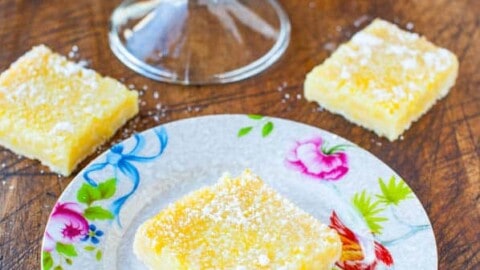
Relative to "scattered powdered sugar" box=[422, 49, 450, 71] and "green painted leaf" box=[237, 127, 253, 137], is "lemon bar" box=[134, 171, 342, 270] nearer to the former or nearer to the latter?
"green painted leaf" box=[237, 127, 253, 137]

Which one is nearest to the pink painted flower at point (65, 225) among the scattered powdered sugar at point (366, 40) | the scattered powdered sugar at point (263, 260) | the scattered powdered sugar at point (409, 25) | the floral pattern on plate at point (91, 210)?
the floral pattern on plate at point (91, 210)

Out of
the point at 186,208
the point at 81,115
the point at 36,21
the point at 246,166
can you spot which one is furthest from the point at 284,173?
the point at 36,21

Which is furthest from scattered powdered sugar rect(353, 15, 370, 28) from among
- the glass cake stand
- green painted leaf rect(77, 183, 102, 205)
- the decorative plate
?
green painted leaf rect(77, 183, 102, 205)

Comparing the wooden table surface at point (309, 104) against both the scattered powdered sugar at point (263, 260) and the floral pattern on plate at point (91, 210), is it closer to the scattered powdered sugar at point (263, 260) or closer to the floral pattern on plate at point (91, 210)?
the floral pattern on plate at point (91, 210)

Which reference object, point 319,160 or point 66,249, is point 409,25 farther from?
point 66,249

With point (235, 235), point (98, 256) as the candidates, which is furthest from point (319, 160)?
point (98, 256)

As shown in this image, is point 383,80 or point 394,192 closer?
point 394,192
